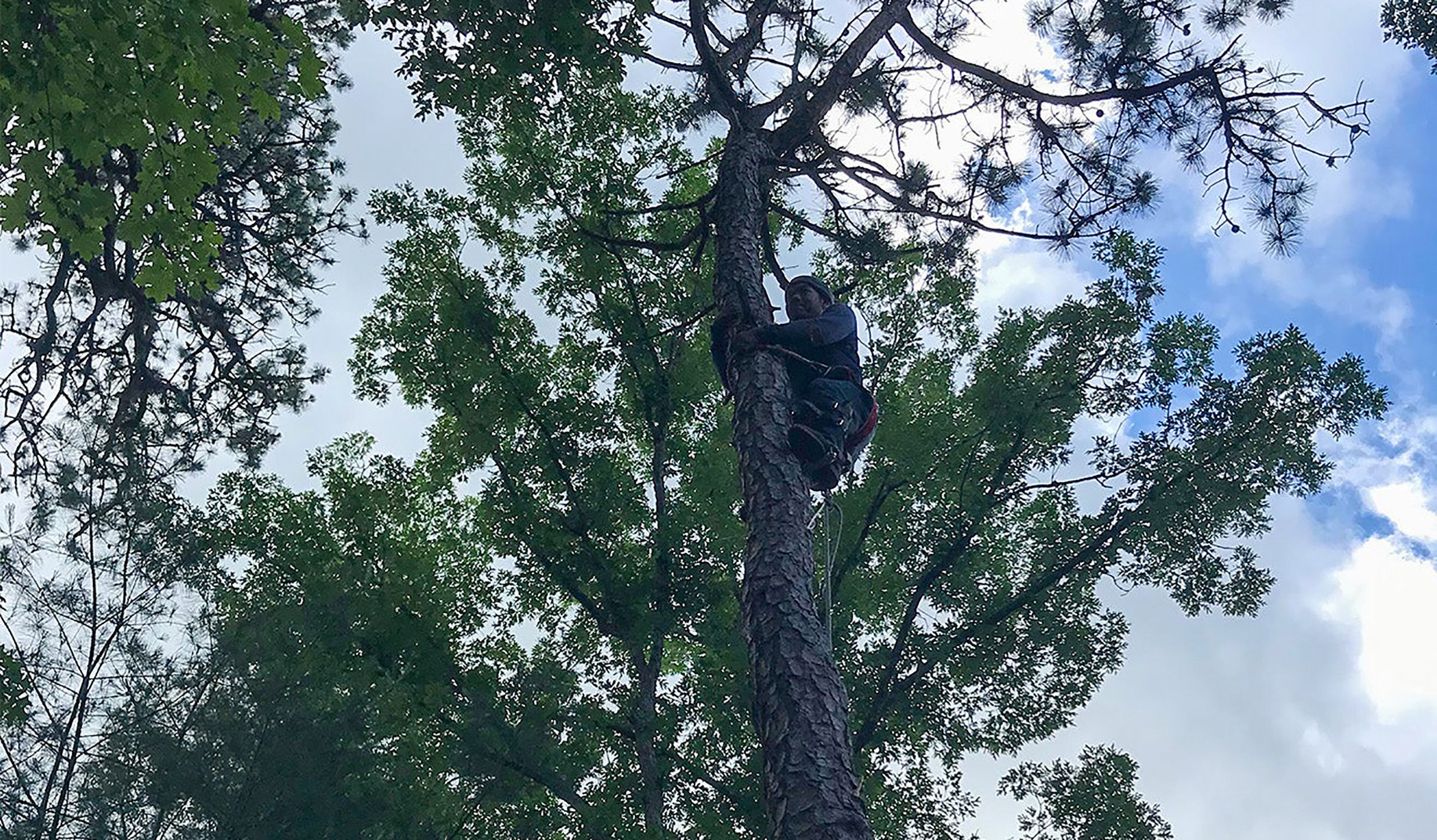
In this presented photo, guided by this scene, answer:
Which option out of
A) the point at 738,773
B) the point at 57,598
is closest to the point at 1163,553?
the point at 738,773

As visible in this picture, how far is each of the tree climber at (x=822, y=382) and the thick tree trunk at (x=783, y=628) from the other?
0.10 meters

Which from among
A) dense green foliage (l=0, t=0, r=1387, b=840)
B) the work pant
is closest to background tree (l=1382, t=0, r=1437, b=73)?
dense green foliage (l=0, t=0, r=1387, b=840)

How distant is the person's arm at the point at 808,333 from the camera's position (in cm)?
455

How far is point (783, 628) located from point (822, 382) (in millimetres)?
1536

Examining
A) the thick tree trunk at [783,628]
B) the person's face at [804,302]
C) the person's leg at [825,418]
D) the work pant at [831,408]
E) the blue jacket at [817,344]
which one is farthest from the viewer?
the person's face at [804,302]

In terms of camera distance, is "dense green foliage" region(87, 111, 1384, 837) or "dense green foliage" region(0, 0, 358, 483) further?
"dense green foliage" region(87, 111, 1384, 837)

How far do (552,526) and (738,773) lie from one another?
257 cm

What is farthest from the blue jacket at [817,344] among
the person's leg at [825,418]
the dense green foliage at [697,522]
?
the dense green foliage at [697,522]

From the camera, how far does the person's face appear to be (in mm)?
5535

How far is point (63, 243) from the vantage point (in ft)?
19.9

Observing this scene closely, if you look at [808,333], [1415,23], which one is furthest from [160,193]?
[1415,23]

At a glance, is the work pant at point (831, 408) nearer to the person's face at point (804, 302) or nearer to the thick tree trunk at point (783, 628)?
the thick tree trunk at point (783, 628)

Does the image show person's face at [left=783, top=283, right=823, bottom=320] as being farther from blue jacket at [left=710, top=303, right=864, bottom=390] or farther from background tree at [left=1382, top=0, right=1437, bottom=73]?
background tree at [left=1382, top=0, right=1437, bottom=73]

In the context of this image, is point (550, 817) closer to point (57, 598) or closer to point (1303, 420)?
point (57, 598)
